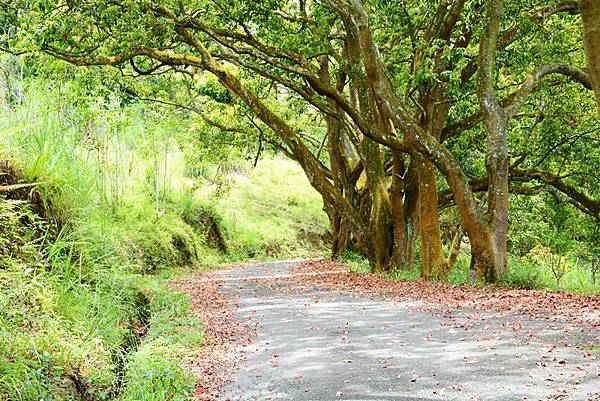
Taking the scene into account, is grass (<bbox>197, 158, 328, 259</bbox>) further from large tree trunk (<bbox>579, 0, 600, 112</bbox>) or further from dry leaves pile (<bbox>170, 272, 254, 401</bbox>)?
large tree trunk (<bbox>579, 0, 600, 112</bbox>)

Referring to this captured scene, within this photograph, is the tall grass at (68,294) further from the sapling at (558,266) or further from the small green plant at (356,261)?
the sapling at (558,266)

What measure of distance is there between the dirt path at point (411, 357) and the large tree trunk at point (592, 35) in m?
2.83

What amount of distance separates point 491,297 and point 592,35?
5.04 metres

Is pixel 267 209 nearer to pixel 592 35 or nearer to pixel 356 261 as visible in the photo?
pixel 356 261

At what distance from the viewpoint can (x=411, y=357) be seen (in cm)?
697

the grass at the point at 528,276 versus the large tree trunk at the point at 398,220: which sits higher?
the large tree trunk at the point at 398,220

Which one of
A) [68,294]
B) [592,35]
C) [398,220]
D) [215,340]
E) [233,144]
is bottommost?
[215,340]

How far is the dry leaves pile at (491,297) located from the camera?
29.8 ft

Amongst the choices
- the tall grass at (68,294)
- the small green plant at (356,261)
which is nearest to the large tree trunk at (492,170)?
the small green plant at (356,261)

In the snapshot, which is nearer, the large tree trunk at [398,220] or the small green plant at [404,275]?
the small green plant at [404,275]

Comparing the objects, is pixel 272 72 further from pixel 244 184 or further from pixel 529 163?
pixel 244 184

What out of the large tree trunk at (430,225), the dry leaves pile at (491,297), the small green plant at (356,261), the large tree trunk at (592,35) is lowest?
the dry leaves pile at (491,297)

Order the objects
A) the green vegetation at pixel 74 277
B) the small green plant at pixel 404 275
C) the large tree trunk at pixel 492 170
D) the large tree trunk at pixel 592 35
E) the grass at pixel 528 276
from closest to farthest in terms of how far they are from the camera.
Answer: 1. the green vegetation at pixel 74 277
2. the large tree trunk at pixel 592 35
3. the large tree trunk at pixel 492 170
4. the grass at pixel 528 276
5. the small green plant at pixel 404 275

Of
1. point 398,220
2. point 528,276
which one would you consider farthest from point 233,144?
point 528,276
